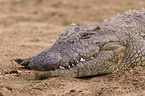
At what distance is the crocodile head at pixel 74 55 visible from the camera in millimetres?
Result: 2479

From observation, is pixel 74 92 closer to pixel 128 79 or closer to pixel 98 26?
pixel 128 79

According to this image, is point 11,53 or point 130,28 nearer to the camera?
point 130,28

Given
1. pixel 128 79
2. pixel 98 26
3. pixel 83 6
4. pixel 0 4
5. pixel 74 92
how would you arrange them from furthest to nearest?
1. pixel 0 4
2. pixel 83 6
3. pixel 98 26
4. pixel 128 79
5. pixel 74 92

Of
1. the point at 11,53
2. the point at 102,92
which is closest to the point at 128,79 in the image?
the point at 102,92

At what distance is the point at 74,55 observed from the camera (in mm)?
2545

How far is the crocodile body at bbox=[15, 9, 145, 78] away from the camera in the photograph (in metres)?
2.50

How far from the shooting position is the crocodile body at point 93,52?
2500mm

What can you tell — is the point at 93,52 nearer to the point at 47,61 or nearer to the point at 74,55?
the point at 74,55

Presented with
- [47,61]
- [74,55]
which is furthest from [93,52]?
[47,61]

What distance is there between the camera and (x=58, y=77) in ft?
8.32

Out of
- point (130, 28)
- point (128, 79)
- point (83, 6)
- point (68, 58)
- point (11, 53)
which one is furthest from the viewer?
point (83, 6)

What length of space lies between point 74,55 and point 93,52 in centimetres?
31

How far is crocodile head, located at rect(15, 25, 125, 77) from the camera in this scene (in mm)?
2479

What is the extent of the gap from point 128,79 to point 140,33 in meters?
1.10
